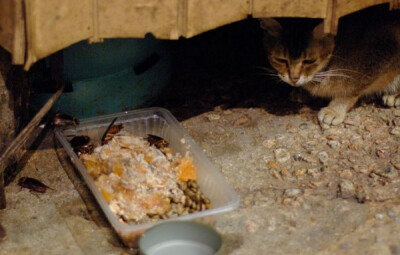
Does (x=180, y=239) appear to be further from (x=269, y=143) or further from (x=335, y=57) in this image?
(x=335, y=57)

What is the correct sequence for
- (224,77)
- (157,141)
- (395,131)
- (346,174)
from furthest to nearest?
(224,77) → (395,131) → (157,141) → (346,174)

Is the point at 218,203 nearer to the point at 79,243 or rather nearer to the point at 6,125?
the point at 79,243

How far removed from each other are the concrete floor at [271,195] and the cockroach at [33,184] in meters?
0.03

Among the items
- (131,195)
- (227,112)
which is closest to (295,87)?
Result: (227,112)

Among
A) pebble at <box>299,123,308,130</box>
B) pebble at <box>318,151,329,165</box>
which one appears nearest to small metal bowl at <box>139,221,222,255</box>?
pebble at <box>318,151,329,165</box>

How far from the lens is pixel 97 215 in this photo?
3.20 m

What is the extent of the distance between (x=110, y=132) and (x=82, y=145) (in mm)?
170

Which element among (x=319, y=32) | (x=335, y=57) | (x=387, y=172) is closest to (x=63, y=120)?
(x=319, y=32)

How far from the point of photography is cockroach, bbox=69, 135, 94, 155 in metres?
3.42

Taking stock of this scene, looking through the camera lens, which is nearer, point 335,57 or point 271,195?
point 271,195

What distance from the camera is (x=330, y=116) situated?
3.89 meters

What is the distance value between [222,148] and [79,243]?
100 centimetres

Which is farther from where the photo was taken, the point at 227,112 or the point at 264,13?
the point at 227,112

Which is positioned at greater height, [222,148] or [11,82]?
[11,82]
